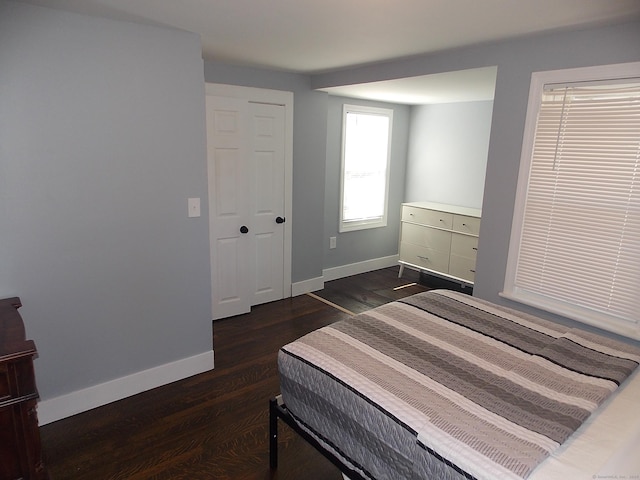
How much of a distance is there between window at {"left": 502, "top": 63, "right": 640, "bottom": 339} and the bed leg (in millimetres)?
1750

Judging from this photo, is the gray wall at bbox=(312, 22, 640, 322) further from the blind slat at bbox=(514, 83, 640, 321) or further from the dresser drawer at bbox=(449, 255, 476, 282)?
the dresser drawer at bbox=(449, 255, 476, 282)

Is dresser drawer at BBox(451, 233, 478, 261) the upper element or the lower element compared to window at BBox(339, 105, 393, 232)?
lower

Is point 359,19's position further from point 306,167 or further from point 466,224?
point 466,224

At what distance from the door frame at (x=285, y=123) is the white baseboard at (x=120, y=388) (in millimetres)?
1089

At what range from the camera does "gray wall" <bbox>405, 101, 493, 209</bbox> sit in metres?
4.70

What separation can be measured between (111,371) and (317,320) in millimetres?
1885

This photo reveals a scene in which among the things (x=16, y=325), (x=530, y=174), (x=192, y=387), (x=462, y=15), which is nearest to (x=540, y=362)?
(x=530, y=174)

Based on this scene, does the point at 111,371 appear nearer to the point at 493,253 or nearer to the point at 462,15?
the point at 493,253

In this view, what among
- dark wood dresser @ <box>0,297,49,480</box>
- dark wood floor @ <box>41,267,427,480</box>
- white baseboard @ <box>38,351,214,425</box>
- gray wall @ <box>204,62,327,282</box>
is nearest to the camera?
dark wood dresser @ <box>0,297,49,480</box>

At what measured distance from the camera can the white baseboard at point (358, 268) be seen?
199 inches

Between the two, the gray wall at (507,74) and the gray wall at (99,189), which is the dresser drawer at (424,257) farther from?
the gray wall at (99,189)

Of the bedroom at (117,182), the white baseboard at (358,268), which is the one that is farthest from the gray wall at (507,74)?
the white baseboard at (358,268)

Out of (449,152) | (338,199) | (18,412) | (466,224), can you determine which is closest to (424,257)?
(466,224)

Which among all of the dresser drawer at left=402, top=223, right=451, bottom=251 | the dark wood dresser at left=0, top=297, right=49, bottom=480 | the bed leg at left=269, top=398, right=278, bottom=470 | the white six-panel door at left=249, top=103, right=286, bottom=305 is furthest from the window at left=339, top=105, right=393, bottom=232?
the dark wood dresser at left=0, top=297, right=49, bottom=480
